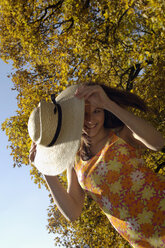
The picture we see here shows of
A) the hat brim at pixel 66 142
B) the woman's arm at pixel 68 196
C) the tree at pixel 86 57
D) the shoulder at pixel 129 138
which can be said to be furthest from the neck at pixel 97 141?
the tree at pixel 86 57

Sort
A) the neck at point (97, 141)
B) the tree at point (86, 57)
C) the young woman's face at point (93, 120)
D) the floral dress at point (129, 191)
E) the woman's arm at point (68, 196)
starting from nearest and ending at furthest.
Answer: the floral dress at point (129, 191)
the young woman's face at point (93, 120)
the neck at point (97, 141)
the woman's arm at point (68, 196)
the tree at point (86, 57)

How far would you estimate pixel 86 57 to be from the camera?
7047 millimetres

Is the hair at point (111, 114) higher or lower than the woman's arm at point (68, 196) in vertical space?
higher

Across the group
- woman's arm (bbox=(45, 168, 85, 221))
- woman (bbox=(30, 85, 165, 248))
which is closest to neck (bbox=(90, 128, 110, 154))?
woman (bbox=(30, 85, 165, 248))

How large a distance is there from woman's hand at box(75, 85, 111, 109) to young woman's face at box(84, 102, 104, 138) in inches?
4.4

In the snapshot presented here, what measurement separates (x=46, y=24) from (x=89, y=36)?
2826 millimetres

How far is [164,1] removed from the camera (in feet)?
9.24

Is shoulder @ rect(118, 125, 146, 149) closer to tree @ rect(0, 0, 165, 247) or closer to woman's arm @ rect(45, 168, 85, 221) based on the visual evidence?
woman's arm @ rect(45, 168, 85, 221)

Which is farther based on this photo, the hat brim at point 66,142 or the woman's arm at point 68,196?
the woman's arm at point 68,196

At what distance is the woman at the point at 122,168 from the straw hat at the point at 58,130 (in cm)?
17

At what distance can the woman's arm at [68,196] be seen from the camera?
9.21ft

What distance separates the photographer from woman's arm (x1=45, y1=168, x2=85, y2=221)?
2.81 meters

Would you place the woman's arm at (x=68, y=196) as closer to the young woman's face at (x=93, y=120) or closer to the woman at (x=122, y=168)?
the woman at (x=122, y=168)

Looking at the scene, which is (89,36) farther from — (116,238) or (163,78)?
(116,238)
